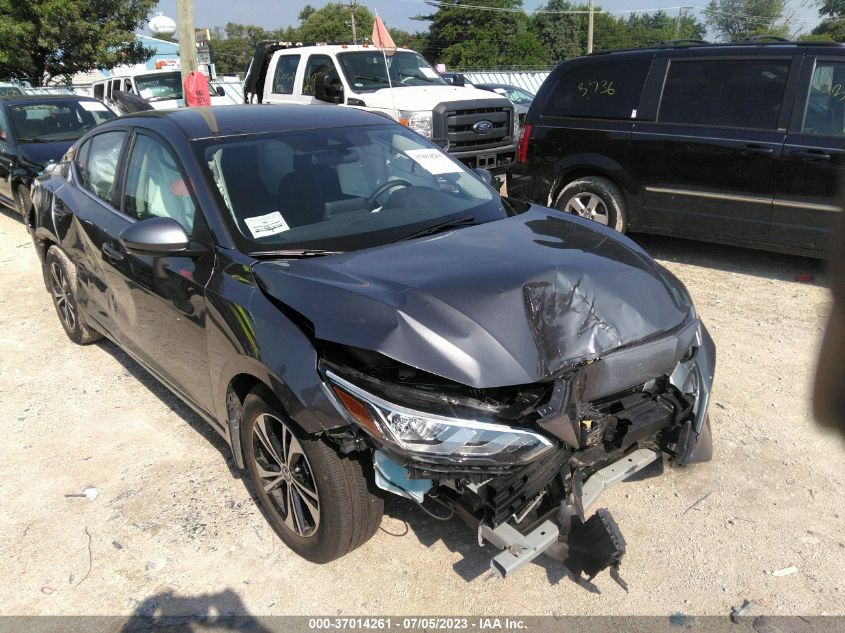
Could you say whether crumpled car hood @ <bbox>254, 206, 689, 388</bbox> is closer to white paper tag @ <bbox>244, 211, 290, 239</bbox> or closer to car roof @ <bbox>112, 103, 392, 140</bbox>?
white paper tag @ <bbox>244, 211, 290, 239</bbox>

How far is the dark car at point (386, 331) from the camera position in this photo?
2355mm

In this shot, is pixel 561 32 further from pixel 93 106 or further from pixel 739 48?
pixel 739 48

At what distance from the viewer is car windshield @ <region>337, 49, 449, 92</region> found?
1004 centimetres

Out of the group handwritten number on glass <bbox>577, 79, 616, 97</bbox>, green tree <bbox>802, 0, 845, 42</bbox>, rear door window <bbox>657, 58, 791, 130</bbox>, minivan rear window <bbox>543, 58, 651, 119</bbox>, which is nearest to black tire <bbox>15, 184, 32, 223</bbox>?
minivan rear window <bbox>543, 58, 651, 119</bbox>

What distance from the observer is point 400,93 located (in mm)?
9523

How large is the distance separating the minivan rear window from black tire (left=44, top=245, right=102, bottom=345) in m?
4.90

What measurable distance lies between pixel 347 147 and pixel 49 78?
27779mm

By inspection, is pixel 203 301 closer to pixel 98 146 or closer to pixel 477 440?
pixel 477 440

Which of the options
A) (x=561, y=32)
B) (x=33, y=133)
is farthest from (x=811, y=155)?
(x=561, y=32)

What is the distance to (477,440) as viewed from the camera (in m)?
2.29

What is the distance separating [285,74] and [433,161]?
780 centimetres

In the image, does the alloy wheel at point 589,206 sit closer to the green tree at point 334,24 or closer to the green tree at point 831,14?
the green tree at point 831,14

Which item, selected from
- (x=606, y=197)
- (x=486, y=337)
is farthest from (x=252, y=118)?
(x=606, y=197)

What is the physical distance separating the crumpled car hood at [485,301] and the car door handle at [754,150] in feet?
11.5
